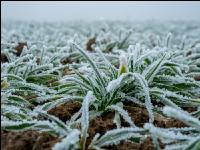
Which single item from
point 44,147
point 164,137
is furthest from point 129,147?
point 44,147

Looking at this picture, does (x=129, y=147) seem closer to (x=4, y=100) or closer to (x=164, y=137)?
(x=164, y=137)

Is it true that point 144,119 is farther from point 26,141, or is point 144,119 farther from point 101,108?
point 26,141

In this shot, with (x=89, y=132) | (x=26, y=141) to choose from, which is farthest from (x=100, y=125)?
(x=26, y=141)

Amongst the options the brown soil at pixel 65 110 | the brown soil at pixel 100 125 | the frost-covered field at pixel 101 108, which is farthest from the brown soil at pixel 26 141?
the brown soil at pixel 65 110

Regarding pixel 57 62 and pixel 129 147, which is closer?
pixel 129 147

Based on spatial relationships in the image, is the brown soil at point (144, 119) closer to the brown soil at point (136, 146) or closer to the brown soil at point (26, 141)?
the brown soil at point (136, 146)

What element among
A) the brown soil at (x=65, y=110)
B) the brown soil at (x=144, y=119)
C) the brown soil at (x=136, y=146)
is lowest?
the brown soil at (x=136, y=146)
